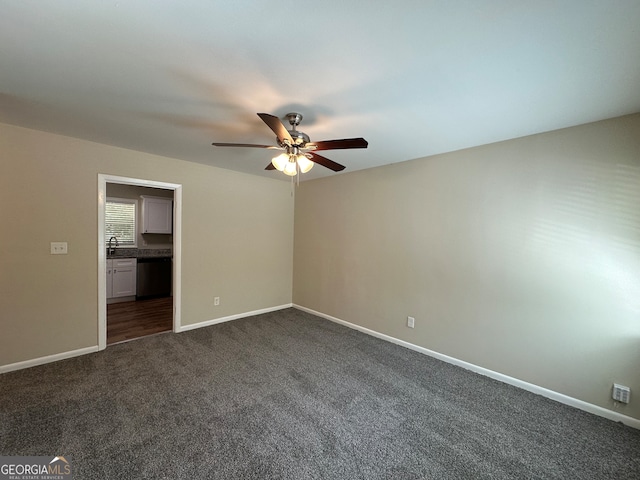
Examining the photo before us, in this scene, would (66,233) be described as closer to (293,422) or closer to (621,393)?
(293,422)

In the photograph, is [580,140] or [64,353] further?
[64,353]

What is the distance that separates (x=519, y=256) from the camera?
2.48 metres

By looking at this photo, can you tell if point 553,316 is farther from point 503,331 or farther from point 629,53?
point 629,53

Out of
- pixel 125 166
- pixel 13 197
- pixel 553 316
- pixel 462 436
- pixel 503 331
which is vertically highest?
pixel 125 166

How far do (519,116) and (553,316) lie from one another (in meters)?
1.76

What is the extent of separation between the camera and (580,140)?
218 centimetres

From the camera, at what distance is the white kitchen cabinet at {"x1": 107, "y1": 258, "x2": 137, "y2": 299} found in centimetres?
482

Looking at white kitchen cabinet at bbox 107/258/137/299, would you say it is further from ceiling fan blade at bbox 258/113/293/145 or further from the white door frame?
ceiling fan blade at bbox 258/113/293/145

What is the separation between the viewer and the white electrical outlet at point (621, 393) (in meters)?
2.00

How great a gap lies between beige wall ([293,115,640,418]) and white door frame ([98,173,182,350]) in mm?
2533

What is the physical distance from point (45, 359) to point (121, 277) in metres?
2.47

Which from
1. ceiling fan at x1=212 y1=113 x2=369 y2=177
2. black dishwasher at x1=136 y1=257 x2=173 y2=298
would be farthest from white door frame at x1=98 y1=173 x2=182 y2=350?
black dishwasher at x1=136 y1=257 x2=173 y2=298

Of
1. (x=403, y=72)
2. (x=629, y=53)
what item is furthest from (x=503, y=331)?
(x=403, y=72)

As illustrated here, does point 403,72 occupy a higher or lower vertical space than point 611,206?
higher
